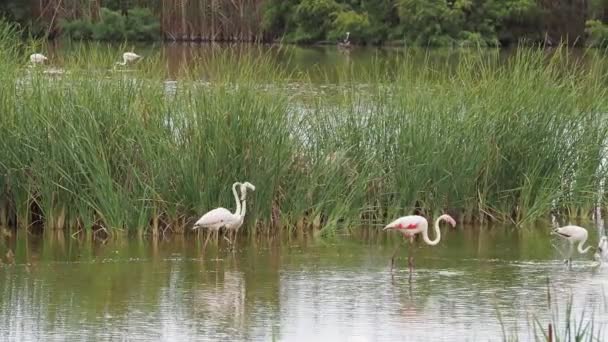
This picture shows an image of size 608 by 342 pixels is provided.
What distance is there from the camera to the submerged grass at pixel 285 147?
12430 millimetres

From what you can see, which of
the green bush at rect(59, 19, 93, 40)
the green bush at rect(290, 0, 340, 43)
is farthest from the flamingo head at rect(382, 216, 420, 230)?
the green bush at rect(290, 0, 340, 43)

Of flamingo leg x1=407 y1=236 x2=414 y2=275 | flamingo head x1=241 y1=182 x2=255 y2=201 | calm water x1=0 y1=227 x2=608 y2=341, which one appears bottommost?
calm water x1=0 y1=227 x2=608 y2=341

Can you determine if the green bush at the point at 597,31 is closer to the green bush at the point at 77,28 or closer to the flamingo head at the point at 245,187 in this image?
the green bush at the point at 77,28

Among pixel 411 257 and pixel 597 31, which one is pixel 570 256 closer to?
pixel 411 257

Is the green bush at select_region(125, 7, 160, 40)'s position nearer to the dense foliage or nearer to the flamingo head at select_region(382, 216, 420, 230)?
the dense foliage

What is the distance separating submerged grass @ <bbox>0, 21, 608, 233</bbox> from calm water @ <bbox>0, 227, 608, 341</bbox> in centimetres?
34

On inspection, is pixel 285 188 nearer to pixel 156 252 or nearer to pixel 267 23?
pixel 156 252

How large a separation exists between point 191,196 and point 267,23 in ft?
99.0

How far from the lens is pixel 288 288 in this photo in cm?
1080

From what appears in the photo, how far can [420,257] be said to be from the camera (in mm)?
12094

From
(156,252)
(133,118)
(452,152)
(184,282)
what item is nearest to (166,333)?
(184,282)

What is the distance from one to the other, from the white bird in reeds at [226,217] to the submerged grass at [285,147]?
0.48 metres

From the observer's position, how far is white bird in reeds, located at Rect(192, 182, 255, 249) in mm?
11789

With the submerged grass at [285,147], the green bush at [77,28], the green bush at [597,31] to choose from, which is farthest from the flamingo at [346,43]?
the submerged grass at [285,147]
